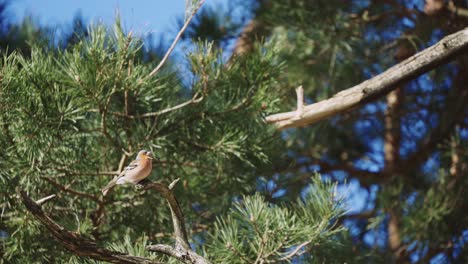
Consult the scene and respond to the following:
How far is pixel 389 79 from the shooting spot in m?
2.16

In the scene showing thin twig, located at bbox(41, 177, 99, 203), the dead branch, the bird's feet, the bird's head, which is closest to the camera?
the dead branch

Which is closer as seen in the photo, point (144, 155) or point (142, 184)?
point (142, 184)

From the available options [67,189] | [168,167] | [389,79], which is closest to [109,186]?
[67,189]

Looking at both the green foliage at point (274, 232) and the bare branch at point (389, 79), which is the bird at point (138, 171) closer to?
the green foliage at point (274, 232)

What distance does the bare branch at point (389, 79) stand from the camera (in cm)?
210

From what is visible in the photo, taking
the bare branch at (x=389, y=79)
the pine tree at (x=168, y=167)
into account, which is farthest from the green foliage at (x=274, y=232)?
the bare branch at (x=389, y=79)

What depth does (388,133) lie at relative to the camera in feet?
12.6

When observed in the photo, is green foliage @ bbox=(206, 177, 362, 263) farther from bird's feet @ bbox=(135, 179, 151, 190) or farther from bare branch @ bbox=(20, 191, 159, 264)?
bare branch @ bbox=(20, 191, 159, 264)

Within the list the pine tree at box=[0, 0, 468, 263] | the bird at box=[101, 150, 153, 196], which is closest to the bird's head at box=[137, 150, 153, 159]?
the bird at box=[101, 150, 153, 196]

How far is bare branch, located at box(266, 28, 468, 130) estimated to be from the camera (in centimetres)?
210

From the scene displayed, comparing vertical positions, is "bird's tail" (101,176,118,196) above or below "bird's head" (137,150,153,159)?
below

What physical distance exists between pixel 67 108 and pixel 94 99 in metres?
0.09

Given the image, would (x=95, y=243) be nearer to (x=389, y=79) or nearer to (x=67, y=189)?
(x=67, y=189)

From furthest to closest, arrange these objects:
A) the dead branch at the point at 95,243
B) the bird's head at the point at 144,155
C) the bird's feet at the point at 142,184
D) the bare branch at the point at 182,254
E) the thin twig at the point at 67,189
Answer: the thin twig at the point at 67,189, the bird's head at the point at 144,155, the bird's feet at the point at 142,184, the bare branch at the point at 182,254, the dead branch at the point at 95,243
